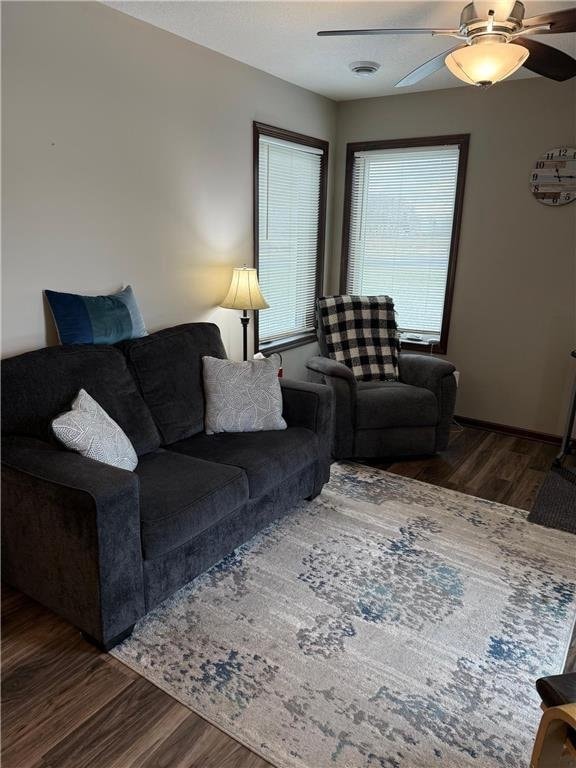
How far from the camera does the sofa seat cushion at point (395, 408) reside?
3.58m

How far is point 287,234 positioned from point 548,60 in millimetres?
2290

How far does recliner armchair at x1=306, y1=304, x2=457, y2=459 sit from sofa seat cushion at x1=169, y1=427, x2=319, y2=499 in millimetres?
673

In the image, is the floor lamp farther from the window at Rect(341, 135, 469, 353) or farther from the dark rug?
the dark rug

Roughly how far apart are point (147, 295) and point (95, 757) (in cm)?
225

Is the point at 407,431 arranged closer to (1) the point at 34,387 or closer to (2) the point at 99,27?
(1) the point at 34,387

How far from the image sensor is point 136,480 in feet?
6.32

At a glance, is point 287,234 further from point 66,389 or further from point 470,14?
point 66,389

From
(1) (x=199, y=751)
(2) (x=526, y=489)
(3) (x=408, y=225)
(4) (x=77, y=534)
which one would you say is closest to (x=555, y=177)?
(3) (x=408, y=225)

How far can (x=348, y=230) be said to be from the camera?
4.77 m

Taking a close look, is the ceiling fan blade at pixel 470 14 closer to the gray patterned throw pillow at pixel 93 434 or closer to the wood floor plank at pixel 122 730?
the gray patterned throw pillow at pixel 93 434

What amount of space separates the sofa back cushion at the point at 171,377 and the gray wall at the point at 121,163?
0.35m

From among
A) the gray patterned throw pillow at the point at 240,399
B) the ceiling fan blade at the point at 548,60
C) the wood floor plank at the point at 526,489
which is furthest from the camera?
the wood floor plank at the point at 526,489

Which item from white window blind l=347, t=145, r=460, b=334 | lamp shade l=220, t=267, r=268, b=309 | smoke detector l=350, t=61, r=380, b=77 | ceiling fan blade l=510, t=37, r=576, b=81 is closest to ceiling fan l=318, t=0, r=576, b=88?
ceiling fan blade l=510, t=37, r=576, b=81

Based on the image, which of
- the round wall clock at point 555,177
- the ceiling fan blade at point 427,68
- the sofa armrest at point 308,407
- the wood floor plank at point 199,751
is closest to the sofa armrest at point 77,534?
the wood floor plank at point 199,751
